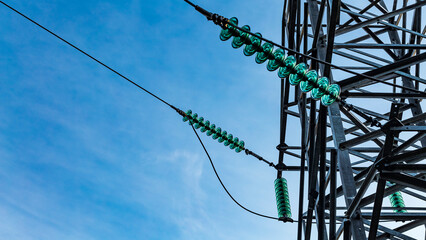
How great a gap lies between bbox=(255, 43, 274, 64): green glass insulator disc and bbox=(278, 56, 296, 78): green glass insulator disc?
23 centimetres

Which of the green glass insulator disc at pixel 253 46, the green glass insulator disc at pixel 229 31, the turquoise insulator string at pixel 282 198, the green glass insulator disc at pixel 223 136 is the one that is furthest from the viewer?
the green glass insulator disc at pixel 223 136

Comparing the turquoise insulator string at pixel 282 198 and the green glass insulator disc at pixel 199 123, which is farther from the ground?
the green glass insulator disc at pixel 199 123

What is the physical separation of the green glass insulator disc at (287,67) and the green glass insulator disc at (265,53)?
0.23 metres

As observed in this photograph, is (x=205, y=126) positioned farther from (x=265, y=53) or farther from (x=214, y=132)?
(x=265, y=53)

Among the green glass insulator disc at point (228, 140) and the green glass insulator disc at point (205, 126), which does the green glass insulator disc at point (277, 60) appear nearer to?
the green glass insulator disc at point (205, 126)

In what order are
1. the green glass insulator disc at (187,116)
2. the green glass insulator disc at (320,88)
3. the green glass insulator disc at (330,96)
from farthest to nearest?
1. the green glass insulator disc at (187,116)
2. the green glass insulator disc at (330,96)
3. the green glass insulator disc at (320,88)

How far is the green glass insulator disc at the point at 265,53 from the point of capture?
618 cm

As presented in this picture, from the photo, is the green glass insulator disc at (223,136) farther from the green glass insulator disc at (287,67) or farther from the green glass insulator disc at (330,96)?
the green glass insulator disc at (287,67)

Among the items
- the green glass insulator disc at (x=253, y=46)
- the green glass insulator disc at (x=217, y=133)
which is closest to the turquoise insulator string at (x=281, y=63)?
the green glass insulator disc at (x=253, y=46)

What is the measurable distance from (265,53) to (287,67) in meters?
0.38

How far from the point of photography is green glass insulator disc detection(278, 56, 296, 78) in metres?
6.37

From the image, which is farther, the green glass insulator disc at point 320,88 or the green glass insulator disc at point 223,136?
the green glass insulator disc at point 223,136

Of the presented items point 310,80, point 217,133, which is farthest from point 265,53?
point 217,133

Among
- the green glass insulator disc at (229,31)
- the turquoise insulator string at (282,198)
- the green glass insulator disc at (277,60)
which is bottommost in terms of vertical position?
the green glass insulator disc at (229,31)
